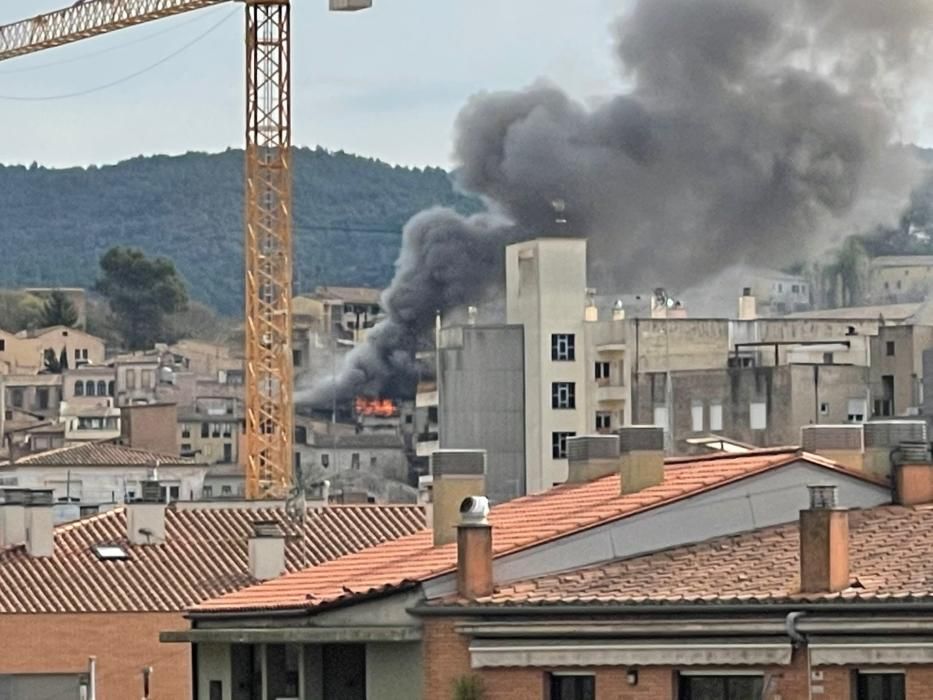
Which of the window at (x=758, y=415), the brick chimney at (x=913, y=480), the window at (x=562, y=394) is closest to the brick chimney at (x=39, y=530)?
the brick chimney at (x=913, y=480)

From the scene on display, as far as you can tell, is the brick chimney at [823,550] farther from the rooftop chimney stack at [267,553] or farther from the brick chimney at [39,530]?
the brick chimney at [39,530]

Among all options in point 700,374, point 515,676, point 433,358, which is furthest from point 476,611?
point 433,358

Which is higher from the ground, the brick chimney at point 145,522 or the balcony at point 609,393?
the balcony at point 609,393

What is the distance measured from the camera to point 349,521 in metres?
66.2

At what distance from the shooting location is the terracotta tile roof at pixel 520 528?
34.9 m

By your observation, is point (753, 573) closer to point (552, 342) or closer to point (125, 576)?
point (125, 576)

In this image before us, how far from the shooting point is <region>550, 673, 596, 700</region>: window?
32.1 m

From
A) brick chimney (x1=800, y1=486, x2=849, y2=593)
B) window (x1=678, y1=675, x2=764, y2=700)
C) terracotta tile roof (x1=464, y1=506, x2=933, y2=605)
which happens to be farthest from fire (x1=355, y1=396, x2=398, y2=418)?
brick chimney (x1=800, y1=486, x2=849, y2=593)

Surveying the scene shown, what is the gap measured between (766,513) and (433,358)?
14394cm

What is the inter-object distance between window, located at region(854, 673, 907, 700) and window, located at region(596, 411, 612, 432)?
104 meters

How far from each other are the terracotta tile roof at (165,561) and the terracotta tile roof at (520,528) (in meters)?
20.3

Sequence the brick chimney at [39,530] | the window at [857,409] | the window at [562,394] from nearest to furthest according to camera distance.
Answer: the brick chimney at [39,530], the window at [857,409], the window at [562,394]

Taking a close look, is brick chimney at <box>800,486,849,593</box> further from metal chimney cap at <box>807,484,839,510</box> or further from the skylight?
the skylight

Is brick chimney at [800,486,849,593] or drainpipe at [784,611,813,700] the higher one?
brick chimney at [800,486,849,593]
